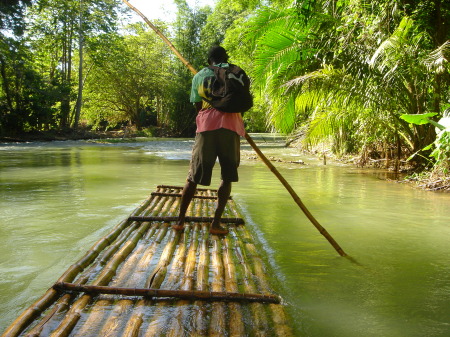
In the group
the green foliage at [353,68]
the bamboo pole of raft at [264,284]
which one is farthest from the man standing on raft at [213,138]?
the green foliage at [353,68]

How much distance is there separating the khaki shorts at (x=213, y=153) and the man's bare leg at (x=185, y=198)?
0.08m

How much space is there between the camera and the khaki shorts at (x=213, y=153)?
316 centimetres

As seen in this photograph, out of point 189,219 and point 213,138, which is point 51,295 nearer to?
point 213,138

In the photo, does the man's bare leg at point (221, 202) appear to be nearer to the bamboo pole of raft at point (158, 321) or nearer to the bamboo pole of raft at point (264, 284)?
the bamboo pole of raft at point (264, 284)

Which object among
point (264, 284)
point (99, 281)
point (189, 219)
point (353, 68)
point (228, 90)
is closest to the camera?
point (99, 281)

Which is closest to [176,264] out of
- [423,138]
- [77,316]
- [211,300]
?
[211,300]

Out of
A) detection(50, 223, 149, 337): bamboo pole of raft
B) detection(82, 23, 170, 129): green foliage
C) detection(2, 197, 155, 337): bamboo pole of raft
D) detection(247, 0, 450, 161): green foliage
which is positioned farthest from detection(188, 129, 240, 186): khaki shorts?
detection(82, 23, 170, 129): green foliage

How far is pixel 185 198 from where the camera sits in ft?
11.0

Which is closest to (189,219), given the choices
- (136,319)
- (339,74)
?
(136,319)

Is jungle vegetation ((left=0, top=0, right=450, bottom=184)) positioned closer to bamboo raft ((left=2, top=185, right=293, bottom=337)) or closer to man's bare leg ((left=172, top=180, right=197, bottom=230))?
bamboo raft ((left=2, top=185, right=293, bottom=337))

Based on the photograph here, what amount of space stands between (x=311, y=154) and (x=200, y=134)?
36.4ft

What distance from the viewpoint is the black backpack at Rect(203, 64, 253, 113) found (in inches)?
120

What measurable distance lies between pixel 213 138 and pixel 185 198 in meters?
0.55

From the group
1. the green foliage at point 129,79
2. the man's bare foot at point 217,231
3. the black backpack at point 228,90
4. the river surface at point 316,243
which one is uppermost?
the green foliage at point 129,79
